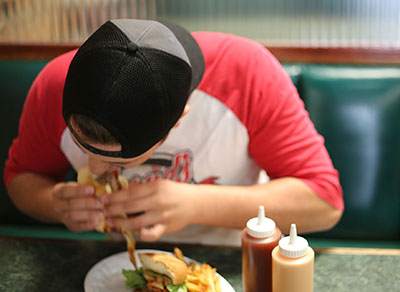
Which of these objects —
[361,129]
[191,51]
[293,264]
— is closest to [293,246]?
[293,264]

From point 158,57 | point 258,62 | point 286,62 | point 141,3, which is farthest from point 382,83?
point 158,57

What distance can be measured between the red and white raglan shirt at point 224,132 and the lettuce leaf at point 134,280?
385 millimetres

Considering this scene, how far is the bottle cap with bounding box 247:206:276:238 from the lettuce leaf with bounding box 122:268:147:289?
29cm

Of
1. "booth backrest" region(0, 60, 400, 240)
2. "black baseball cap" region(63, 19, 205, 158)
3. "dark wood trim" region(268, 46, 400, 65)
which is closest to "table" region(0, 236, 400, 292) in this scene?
"black baseball cap" region(63, 19, 205, 158)

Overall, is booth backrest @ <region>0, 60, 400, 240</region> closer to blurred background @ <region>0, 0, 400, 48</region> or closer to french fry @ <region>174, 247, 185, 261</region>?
blurred background @ <region>0, 0, 400, 48</region>

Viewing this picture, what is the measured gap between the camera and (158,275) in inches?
43.2

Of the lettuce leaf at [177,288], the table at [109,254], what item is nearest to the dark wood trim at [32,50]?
the table at [109,254]

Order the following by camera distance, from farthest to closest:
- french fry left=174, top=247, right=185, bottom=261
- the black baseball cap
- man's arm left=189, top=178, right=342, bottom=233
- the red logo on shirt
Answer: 1. the red logo on shirt
2. man's arm left=189, top=178, right=342, bottom=233
3. french fry left=174, top=247, right=185, bottom=261
4. the black baseball cap

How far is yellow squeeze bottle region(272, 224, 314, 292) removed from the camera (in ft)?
2.97

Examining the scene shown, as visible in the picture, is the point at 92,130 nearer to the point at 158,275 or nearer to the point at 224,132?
the point at 158,275

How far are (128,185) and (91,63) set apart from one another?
0.39 meters

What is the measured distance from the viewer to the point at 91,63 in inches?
35.6

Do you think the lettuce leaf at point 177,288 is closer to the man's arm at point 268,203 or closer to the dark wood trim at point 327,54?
the man's arm at point 268,203

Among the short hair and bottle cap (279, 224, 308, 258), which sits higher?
the short hair
